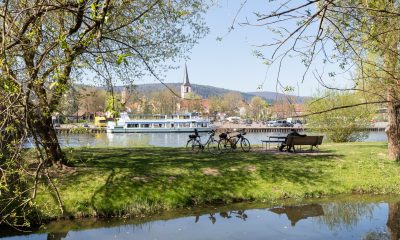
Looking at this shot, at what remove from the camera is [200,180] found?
1386 cm

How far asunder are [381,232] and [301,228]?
1.86 m

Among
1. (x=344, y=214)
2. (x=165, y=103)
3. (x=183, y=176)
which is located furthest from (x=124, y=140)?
(x=165, y=103)

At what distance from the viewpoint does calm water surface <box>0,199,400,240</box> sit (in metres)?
10.0

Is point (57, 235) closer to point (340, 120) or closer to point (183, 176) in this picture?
point (183, 176)

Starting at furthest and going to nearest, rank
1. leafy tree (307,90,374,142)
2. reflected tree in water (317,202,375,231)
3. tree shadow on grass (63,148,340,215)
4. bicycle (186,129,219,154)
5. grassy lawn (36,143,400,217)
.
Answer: leafy tree (307,90,374,142), bicycle (186,129,219,154), tree shadow on grass (63,148,340,215), grassy lawn (36,143,400,217), reflected tree in water (317,202,375,231)

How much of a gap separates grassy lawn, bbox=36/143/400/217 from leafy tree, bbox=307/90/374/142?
16.2 meters

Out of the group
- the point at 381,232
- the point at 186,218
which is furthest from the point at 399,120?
the point at 186,218

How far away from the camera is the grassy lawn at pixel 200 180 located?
11.8m

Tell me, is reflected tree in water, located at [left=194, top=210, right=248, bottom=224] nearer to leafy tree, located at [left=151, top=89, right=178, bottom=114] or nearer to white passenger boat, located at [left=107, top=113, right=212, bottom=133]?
white passenger boat, located at [left=107, top=113, right=212, bottom=133]

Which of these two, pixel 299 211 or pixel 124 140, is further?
pixel 124 140

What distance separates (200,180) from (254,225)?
335 cm

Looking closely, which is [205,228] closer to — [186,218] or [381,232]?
[186,218]

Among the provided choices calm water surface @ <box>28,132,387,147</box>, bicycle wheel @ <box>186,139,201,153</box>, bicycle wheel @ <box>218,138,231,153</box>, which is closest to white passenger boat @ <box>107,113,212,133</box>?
calm water surface @ <box>28,132,387,147</box>

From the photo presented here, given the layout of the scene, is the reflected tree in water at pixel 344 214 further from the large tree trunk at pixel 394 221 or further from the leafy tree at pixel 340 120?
the leafy tree at pixel 340 120
